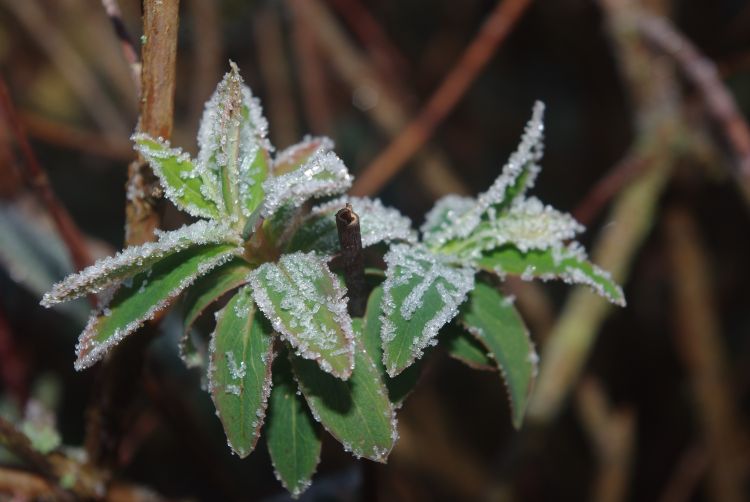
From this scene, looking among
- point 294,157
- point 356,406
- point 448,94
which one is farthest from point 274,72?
point 356,406

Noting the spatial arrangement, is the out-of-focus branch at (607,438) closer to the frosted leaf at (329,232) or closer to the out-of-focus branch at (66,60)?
the frosted leaf at (329,232)

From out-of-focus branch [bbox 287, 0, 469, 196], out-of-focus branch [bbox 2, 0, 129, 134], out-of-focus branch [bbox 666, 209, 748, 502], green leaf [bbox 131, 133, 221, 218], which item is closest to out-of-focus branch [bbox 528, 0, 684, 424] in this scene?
out-of-focus branch [bbox 666, 209, 748, 502]

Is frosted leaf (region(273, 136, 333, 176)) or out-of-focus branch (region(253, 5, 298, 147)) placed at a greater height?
out-of-focus branch (region(253, 5, 298, 147))

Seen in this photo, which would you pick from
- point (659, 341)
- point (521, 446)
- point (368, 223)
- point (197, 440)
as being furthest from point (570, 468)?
point (368, 223)

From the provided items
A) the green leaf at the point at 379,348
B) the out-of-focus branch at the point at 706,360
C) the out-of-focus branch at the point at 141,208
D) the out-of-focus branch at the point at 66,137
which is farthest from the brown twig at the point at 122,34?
the out-of-focus branch at the point at 706,360

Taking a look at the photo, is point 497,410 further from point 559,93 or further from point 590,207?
point 559,93

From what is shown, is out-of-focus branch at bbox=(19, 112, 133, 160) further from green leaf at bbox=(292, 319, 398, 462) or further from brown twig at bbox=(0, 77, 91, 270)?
green leaf at bbox=(292, 319, 398, 462)
